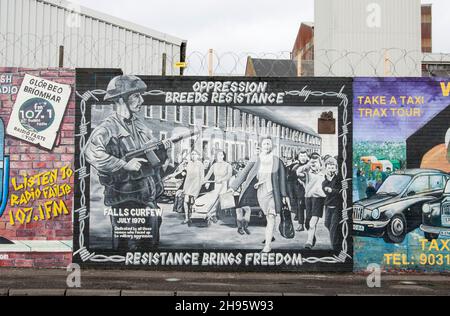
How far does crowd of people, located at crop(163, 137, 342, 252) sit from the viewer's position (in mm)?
11867

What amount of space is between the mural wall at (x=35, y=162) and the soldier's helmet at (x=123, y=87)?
771mm

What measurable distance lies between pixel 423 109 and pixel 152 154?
550cm

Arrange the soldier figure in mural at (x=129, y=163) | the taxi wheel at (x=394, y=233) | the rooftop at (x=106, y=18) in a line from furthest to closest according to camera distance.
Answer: the rooftop at (x=106, y=18)
the soldier figure in mural at (x=129, y=163)
the taxi wheel at (x=394, y=233)

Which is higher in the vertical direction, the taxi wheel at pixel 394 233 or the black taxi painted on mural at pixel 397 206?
the black taxi painted on mural at pixel 397 206

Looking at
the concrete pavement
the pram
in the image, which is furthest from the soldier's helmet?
the concrete pavement

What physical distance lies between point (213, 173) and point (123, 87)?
8.20ft

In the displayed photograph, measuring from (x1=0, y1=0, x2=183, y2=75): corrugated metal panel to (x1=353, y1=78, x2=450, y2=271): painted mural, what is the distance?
5792 mm

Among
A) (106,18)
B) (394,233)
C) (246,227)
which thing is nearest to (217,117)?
(246,227)

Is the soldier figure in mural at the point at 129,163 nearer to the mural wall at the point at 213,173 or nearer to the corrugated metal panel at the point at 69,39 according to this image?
the mural wall at the point at 213,173

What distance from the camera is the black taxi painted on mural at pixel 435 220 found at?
38.8 feet

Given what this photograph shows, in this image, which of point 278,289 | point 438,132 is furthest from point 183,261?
point 438,132

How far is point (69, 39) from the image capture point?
49.3ft

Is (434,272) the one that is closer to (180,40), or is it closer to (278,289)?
(278,289)

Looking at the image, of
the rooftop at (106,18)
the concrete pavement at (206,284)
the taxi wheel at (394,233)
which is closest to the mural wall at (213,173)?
the concrete pavement at (206,284)
